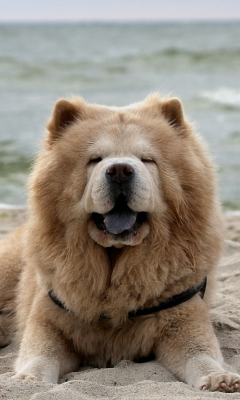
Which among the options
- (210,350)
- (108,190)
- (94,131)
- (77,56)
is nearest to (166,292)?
(210,350)

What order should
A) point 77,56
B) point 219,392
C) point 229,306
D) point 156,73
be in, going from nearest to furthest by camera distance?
point 219,392
point 229,306
point 156,73
point 77,56

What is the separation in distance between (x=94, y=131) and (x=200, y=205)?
827 millimetres

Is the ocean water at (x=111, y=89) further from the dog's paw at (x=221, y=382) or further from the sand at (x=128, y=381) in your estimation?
the dog's paw at (x=221, y=382)

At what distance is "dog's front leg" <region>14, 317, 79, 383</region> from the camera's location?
3887mm

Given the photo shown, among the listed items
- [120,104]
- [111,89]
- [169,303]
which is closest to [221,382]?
[169,303]

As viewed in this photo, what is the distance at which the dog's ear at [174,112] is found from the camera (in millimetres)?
4352

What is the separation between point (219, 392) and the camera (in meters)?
3.47

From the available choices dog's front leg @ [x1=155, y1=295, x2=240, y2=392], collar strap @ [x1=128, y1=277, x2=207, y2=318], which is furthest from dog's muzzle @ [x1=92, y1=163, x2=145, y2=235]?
dog's front leg @ [x1=155, y1=295, x2=240, y2=392]

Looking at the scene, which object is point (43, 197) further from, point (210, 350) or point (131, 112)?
point (210, 350)

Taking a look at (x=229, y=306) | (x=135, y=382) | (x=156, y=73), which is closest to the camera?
(x=135, y=382)

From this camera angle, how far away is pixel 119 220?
389 cm

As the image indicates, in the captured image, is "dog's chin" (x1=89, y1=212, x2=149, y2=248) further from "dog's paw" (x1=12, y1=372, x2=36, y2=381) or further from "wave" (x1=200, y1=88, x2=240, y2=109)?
"wave" (x1=200, y1=88, x2=240, y2=109)

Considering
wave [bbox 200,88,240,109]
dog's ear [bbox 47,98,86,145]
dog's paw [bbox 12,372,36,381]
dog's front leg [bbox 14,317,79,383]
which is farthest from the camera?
wave [bbox 200,88,240,109]

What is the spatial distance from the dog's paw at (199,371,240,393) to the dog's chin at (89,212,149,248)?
2.98 ft
